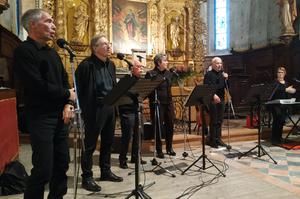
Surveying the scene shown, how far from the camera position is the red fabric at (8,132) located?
4.01 meters

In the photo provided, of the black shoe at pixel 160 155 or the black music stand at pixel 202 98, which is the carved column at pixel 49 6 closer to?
the black shoe at pixel 160 155

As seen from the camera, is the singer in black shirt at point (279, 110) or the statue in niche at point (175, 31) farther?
the statue in niche at point (175, 31)

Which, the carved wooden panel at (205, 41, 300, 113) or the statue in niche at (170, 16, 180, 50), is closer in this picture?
the statue in niche at (170, 16, 180, 50)

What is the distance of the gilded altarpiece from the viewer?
905 centimetres

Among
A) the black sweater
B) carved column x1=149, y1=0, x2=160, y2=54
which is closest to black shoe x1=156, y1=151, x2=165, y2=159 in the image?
the black sweater

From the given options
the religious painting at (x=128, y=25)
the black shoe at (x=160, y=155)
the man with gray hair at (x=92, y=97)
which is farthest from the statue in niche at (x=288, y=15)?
the man with gray hair at (x=92, y=97)

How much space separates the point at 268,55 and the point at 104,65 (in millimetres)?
9386

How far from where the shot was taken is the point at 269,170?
486 centimetres

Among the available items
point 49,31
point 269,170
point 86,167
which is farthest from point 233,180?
point 49,31

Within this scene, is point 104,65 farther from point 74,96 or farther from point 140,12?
point 140,12

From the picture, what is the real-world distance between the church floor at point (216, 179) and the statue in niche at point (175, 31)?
553cm

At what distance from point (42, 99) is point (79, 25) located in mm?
6940

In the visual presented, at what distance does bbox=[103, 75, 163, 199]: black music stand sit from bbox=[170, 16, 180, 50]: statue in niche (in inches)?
292

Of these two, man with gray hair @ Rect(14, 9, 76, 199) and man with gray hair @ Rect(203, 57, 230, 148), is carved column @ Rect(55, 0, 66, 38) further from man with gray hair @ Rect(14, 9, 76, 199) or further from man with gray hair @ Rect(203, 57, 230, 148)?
man with gray hair @ Rect(14, 9, 76, 199)
